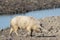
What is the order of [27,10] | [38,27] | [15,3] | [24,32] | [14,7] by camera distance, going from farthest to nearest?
[15,3] < [14,7] < [27,10] < [24,32] < [38,27]

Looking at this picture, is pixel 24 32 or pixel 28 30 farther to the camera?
pixel 24 32

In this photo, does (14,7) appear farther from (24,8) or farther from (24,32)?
(24,32)

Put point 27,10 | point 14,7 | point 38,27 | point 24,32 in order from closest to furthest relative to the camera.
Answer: point 38,27, point 24,32, point 27,10, point 14,7

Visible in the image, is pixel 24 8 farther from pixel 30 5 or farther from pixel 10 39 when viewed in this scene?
pixel 10 39

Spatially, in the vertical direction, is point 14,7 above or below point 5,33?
below

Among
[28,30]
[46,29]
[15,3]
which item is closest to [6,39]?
[28,30]

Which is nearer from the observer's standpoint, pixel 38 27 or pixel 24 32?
pixel 38 27

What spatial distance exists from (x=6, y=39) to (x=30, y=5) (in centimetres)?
1078

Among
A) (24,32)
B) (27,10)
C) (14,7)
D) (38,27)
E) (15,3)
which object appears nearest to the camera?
(38,27)

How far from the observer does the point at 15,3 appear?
2169 centimetres

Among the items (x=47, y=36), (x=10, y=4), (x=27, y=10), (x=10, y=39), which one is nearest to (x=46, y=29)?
(x=47, y=36)

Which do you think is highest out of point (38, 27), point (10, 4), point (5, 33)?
point (38, 27)

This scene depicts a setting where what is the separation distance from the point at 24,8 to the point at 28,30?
31.3 ft

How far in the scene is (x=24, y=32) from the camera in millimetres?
11062
